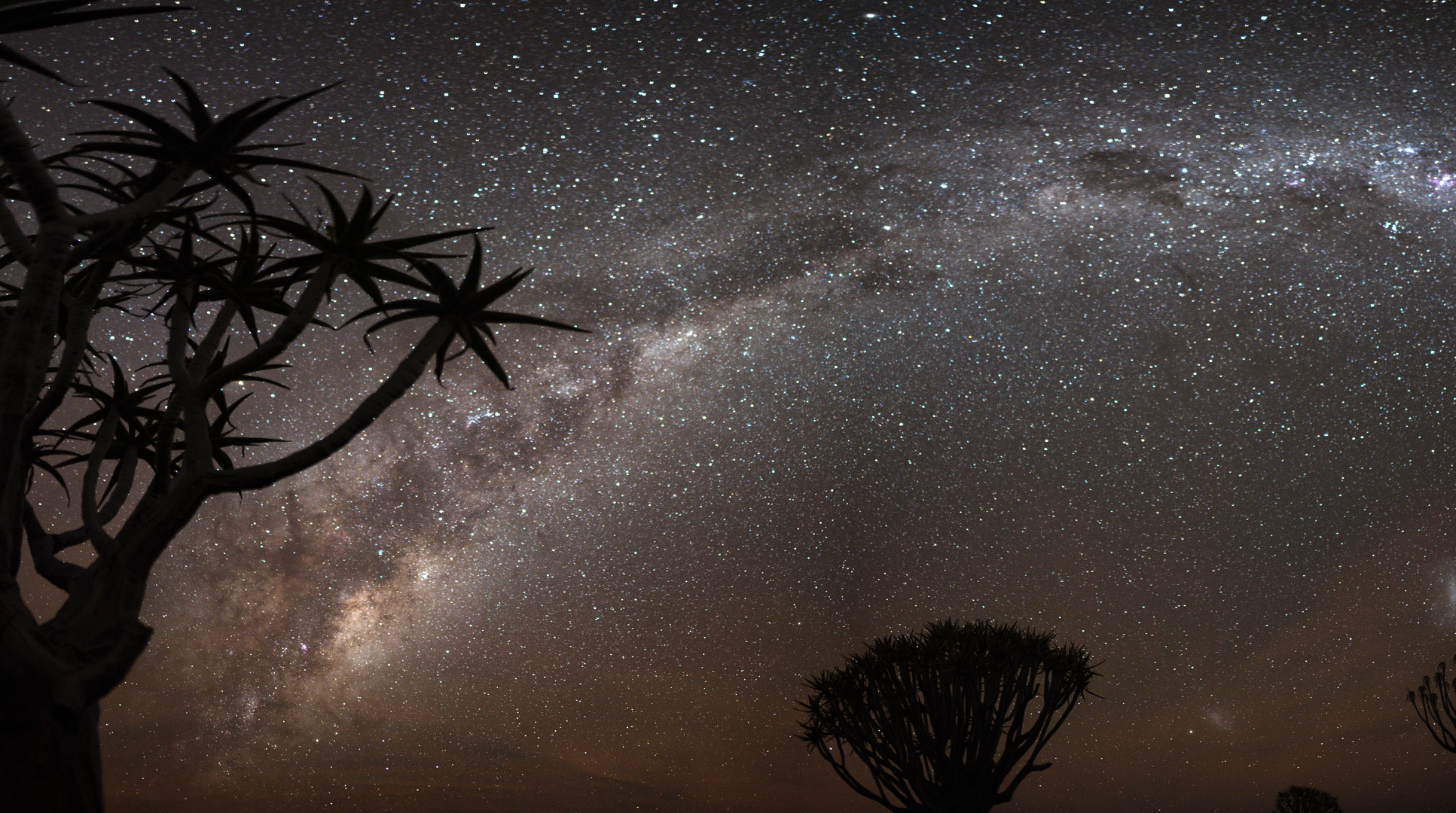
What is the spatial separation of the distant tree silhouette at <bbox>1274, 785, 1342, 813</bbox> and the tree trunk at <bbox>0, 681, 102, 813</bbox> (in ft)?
85.8

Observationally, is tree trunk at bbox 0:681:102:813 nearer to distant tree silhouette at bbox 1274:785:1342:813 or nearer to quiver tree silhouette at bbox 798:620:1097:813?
quiver tree silhouette at bbox 798:620:1097:813

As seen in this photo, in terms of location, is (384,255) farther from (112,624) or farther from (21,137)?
(112,624)

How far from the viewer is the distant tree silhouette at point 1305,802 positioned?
2128 cm

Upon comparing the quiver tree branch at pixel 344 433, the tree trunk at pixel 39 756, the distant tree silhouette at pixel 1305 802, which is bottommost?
the distant tree silhouette at pixel 1305 802

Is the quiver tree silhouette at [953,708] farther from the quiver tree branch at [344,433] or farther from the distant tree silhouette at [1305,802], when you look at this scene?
the distant tree silhouette at [1305,802]

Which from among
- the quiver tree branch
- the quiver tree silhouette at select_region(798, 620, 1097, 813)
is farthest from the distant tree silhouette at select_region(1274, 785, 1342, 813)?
the quiver tree branch

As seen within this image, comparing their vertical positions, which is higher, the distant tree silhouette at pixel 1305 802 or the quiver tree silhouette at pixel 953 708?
the quiver tree silhouette at pixel 953 708

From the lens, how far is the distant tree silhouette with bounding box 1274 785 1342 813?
69.8 feet

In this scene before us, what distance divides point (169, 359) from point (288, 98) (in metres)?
1.97

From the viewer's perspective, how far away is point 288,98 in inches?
212

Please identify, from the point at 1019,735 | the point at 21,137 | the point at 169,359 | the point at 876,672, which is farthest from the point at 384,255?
the point at 1019,735

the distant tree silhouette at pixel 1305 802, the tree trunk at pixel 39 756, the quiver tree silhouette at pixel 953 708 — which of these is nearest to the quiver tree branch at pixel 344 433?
the tree trunk at pixel 39 756

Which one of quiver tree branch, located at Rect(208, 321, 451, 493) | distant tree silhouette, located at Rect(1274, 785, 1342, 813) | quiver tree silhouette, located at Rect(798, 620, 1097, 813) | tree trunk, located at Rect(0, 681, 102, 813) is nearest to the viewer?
tree trunk, located at Rect(0, 681, 102, 813)

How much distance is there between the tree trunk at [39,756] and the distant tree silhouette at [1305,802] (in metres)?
26.2
